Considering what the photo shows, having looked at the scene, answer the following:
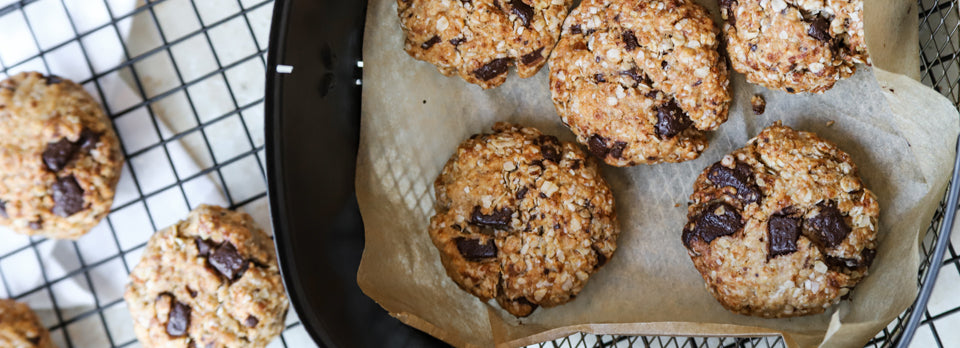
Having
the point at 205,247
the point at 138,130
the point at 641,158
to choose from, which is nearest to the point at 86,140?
the point at 138,130

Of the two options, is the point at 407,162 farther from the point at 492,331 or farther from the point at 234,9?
the point at 234,9

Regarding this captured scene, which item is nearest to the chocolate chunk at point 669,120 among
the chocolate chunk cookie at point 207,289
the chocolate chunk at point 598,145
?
the chocolate chunk at point 598,145

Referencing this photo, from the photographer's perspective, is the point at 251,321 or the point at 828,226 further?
the point at 251,321

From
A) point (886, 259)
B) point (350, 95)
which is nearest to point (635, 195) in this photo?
point (886, 259)

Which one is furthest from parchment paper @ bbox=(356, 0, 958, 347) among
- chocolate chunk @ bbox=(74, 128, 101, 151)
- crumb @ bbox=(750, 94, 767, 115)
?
chocolate chunk @ bbox=(74, 128, 101, 151)

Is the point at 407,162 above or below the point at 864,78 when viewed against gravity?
below

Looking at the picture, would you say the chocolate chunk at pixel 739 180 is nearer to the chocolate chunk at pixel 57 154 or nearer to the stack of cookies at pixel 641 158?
the stack of cookies at pixel 641 158

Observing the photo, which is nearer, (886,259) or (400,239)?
(886,259)

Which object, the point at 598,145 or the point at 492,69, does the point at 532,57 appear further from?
the point at 598,145
